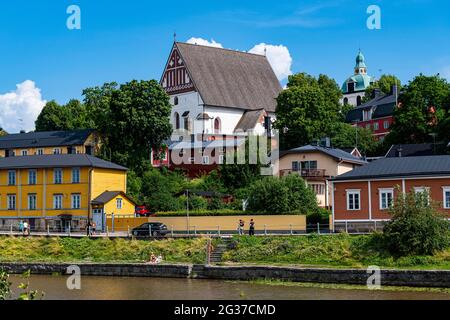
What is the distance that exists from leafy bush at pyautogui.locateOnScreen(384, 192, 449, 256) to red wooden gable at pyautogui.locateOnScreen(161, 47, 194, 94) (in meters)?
69.9

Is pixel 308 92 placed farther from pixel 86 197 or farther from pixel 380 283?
pixel 380 283

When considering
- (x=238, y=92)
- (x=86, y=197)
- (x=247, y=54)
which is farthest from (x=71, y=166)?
(x=247, y=54)

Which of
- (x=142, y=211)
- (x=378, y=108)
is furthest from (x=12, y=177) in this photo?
(x=378, y=108)

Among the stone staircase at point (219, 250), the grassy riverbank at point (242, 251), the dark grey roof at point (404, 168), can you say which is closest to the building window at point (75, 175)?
the grassy riverbank at point (242, 251)

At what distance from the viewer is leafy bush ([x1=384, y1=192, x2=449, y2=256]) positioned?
38438 millimetres

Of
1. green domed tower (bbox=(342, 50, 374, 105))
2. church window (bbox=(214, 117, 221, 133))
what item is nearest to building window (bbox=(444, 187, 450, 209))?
church window (bbox=(214, 117, 221, 133))

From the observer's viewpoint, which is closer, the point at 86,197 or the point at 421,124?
the point at 86,197

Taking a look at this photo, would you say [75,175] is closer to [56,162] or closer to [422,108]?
[56,162]

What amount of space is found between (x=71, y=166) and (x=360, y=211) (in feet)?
91.4

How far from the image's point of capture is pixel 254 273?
38.7 metres

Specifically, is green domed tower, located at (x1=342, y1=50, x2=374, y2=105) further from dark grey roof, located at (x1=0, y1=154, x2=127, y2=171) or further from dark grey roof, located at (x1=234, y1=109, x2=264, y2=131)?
dark grey roof, located at (x1=0, y1=154, x2=127, y2=171)

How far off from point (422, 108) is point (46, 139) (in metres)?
47.0

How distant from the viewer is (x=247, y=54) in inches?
4909

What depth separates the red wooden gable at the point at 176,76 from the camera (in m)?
108
